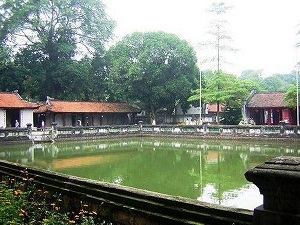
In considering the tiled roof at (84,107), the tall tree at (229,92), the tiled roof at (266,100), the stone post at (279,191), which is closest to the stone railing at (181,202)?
the stone post at (279,191)

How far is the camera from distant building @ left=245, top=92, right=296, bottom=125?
32375 millimetres

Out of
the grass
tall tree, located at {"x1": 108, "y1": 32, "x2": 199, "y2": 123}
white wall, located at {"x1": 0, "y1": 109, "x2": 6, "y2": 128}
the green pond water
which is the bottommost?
the green pond water

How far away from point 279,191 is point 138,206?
86.3 inches

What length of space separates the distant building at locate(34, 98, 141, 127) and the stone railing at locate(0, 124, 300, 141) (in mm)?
4996

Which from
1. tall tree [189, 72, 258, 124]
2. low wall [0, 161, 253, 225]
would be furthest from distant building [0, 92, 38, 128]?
low wall [0, 161, 253, 225]

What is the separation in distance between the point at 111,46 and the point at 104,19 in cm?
397

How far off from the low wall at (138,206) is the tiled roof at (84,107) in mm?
28156

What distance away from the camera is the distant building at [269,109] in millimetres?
32375

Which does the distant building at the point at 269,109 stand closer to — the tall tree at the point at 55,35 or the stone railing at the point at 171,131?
the stone railing at the point at 171,131

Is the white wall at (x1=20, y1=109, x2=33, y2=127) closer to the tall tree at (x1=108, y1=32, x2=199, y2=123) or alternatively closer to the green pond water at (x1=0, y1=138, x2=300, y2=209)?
the tall tree at (x1=108, y1=32, x2=199, y2=123)

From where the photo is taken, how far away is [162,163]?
1606 centimetres

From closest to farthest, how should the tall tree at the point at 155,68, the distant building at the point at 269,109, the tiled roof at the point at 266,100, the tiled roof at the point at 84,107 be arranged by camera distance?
the distant building at the point at 269,109
the tiled roof at the point at 266,100
the tiled roof at the point at 84,107
the tall tree at the point at 155,68

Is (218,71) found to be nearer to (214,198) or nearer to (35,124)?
(35,124)

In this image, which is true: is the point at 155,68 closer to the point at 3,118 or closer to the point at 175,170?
the point at 3,118
